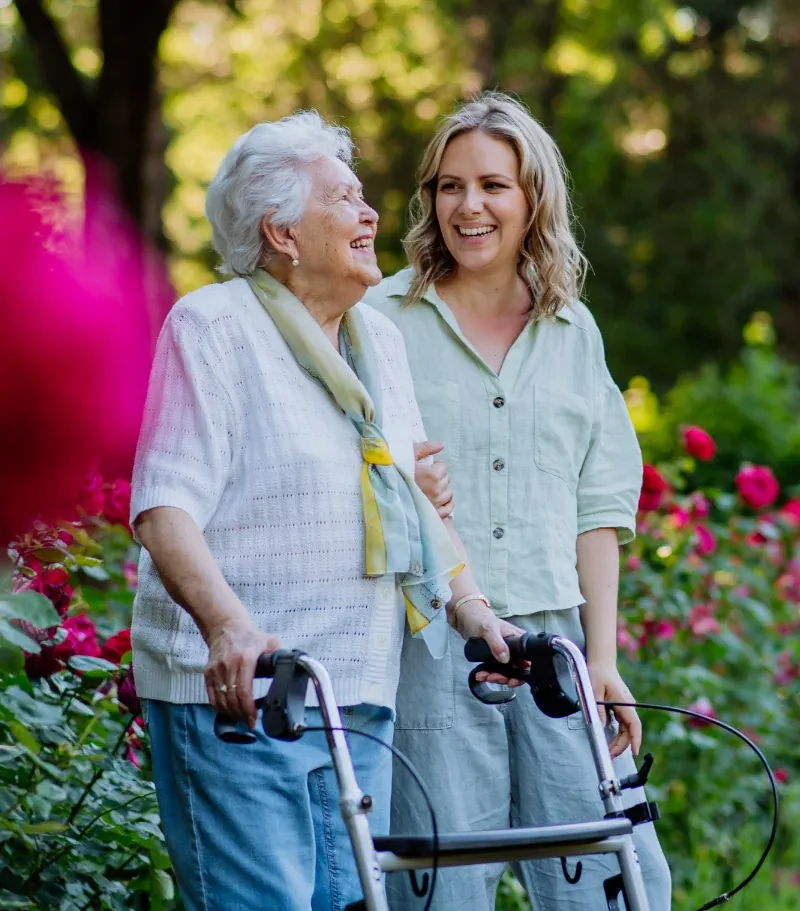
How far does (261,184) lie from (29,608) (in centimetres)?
92

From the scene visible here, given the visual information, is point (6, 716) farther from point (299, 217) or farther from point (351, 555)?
point (299, 217)

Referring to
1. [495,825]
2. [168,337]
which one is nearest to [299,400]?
[168,337]

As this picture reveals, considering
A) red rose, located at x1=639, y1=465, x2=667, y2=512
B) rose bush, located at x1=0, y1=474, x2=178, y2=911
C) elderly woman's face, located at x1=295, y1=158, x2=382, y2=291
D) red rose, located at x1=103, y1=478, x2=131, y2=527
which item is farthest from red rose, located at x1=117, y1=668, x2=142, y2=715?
red rose, located at x1=639, y1=465, x2=667, y2=512

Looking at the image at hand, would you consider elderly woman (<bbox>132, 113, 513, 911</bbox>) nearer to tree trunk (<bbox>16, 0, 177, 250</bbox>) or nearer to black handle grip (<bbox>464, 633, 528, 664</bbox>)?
black handle grip (<bbox>464, 633, 528, 664</bbox>)

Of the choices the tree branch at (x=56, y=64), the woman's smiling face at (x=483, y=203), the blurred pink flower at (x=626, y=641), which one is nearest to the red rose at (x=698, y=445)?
the blurred pink flower at (x=626, y=641)

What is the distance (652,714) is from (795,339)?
13.2 meters

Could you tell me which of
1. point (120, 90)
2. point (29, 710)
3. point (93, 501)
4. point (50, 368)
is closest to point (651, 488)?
point (93, 501)

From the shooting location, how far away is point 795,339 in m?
17.1

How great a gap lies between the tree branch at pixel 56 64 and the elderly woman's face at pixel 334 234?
733 centimetres

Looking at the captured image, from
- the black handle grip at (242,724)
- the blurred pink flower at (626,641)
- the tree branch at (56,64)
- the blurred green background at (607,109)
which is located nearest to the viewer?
the black handle grip at (242,724)

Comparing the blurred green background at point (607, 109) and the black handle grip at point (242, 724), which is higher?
the blurred green background at point (607, 109)

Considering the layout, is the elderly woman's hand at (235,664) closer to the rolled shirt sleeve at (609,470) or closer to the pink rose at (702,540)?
the rolled shirt sleeve at (609,470)

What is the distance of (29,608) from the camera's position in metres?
2.22

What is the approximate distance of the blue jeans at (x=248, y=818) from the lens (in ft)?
7.97
